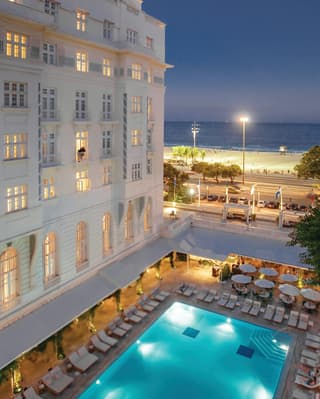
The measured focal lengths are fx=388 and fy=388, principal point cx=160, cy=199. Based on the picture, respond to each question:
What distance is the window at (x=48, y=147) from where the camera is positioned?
2272cm

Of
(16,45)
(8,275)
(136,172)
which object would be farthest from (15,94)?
(136,172)

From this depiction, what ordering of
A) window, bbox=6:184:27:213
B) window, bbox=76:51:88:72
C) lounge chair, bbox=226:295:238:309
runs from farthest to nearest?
1. lounge chair, bbox=226:295:238:309
2. window, bbox=76:51:88:72
3. window, bbox=6:184:27:213

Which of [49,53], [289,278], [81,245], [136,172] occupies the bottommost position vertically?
[289,278]

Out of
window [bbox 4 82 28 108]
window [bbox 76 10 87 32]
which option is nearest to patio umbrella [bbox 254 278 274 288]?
window [bbox 4 82 28 108]

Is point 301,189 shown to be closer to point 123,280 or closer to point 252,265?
point 252,265

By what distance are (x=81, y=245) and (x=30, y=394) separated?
9.89m

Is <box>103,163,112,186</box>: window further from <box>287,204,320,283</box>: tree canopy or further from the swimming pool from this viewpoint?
<box>287,204,320,283</box>: tree canopy

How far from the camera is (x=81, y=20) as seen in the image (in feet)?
80.9

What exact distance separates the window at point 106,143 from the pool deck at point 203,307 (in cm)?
1191

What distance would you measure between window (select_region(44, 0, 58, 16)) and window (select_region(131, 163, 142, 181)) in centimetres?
1192

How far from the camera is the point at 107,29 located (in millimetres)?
26938

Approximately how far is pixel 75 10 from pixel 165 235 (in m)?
19.6

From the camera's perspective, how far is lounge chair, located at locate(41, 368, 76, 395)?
19625 mm

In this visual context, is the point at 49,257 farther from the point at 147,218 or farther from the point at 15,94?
the point at 147,218
